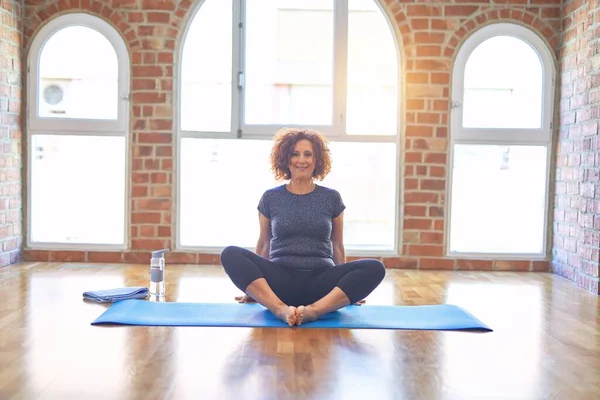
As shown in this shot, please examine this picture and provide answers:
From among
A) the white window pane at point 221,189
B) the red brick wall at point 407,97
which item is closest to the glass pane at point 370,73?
the red brick wall at point 407,97

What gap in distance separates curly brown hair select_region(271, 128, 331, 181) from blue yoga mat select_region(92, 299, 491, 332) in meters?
0.74

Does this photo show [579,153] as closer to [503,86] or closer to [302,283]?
[503,86]

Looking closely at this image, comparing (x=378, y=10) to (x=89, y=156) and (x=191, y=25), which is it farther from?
(x=89, y=156)

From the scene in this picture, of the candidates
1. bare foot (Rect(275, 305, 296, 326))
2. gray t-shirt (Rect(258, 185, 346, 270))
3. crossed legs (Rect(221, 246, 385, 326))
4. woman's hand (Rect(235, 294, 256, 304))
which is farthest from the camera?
woman's hand (Rect(235, 294, 256, 304))

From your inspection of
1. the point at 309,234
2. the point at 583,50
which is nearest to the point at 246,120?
the point at 309,234

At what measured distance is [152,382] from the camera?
2.25 m

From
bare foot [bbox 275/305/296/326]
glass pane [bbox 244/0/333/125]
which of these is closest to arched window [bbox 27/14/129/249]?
glass pane [bbox 244/0/333/125]

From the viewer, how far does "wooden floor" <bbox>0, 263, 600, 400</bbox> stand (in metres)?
2.20

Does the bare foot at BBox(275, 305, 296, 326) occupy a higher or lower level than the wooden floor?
higher

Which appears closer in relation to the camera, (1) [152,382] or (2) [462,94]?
(1) [152,382]

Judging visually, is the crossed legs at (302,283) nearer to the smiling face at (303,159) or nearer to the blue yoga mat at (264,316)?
the blue yoga mat at (264,316)

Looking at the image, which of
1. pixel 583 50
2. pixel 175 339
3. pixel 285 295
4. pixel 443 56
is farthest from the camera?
pixel 443 56

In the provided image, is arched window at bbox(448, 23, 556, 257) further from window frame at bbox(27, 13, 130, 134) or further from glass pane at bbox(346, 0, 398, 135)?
window frame at bbox(27, 13, 130, 134)

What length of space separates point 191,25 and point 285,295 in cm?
274
